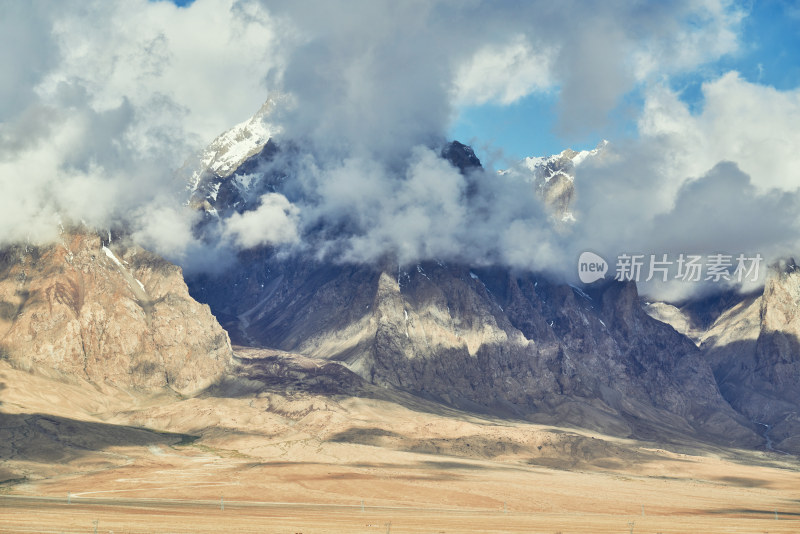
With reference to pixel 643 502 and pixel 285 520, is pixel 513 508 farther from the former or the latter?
pixel 285 520

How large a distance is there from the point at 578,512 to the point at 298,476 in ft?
221

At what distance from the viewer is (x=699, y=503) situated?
575 ft

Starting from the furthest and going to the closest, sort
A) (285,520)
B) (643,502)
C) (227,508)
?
(643,502), (227,508), (285,520)

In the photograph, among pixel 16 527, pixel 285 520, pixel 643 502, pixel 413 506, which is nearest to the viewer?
pixel 16 527

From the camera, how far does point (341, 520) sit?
127 meters

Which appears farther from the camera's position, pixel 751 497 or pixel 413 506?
pixel 751 497

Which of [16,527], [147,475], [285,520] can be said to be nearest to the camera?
[16,527]

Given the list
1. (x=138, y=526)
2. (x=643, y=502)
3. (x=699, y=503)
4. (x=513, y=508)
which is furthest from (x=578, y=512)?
(x=138, y=526)

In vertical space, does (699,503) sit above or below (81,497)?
above

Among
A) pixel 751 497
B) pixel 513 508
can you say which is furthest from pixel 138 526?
pixel 751 497

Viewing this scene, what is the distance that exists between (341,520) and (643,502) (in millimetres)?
71596

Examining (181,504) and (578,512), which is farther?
(578,512)

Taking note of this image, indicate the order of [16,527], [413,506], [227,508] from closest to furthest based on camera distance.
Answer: [16,527] → [227,508] → [413,506]

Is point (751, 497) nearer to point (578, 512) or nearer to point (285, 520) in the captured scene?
point (578, 512)
